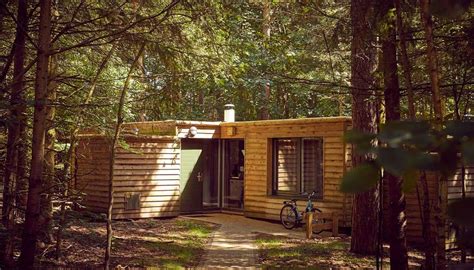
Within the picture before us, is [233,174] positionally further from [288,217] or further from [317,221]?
[317,221]

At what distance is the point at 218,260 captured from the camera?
8180 millimetres

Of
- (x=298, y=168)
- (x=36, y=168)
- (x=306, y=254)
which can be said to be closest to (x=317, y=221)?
(x=298, y=168)

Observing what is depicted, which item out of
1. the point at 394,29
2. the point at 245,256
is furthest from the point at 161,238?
the point at 394,29

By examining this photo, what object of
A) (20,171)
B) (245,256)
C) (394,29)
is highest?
(394,29)

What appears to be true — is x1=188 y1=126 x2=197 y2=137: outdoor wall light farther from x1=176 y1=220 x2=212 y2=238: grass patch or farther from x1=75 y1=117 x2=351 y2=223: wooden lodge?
x1=176 y1=220 x2=212 y2=238: grass patch

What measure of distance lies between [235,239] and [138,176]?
13.0 ft

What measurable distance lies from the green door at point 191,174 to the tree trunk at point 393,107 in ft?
31.6

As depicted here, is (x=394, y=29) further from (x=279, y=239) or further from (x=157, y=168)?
(x=157, y=168)

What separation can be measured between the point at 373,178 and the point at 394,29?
5006 mm

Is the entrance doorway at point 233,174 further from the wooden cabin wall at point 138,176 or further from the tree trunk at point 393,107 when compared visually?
the tree trunk at point 393,107

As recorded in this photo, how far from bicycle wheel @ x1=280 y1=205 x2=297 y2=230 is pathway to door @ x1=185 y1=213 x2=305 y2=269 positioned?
17cm

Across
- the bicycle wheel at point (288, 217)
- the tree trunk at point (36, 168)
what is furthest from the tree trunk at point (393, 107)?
the bicycle wheel at point (288, 217)

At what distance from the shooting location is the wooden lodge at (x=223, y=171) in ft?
40.5

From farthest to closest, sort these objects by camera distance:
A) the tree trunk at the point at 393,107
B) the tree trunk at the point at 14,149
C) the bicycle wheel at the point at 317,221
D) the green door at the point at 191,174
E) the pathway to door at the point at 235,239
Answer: the green door at the point at 191,174
the bicycle wheel at the point at 317,221
the pathway to door at the point at 235,239
the tree trunk at the point at 14,149
the tree trunk at the point at 393,107
